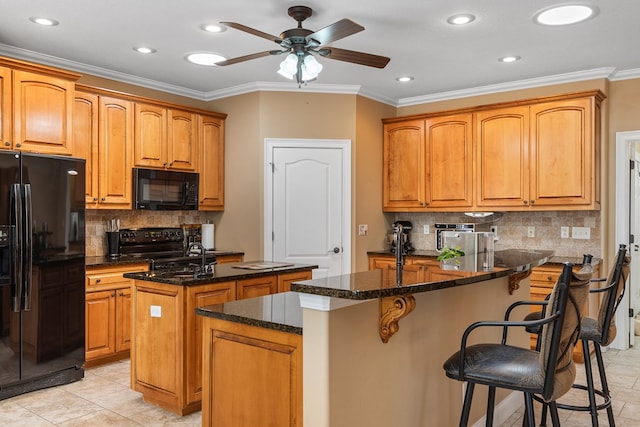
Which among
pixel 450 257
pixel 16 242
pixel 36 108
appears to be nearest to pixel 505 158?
pixel 450 257

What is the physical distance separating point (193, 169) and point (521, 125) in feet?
11.0

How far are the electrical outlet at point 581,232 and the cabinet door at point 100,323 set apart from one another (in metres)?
4.30

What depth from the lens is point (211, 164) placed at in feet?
18.0

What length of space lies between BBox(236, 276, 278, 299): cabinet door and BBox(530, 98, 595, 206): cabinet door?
2.71 m

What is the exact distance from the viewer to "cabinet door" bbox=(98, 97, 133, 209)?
4.57m

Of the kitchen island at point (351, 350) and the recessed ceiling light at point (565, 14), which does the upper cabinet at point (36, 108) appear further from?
the recessed ceiling light at point (565, 14)

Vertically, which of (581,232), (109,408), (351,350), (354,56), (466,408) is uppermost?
(354,56)

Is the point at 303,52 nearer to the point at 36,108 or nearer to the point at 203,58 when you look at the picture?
the point at 203,58

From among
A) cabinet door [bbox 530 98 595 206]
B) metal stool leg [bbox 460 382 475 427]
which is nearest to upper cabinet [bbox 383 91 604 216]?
cabinet door [bbox 530 98 595 206]

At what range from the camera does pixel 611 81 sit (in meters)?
4.85

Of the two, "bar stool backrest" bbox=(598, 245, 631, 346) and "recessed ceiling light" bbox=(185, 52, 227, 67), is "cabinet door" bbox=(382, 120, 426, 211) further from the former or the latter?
"bar stool backrest" bbox=(598, 245, 631, 346)

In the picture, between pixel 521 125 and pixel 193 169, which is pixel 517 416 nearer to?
pixel 521 125

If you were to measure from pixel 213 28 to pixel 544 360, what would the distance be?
3.10 metres

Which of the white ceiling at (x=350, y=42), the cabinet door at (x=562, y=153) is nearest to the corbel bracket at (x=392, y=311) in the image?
the white ceiling at (x=350, y=42)
